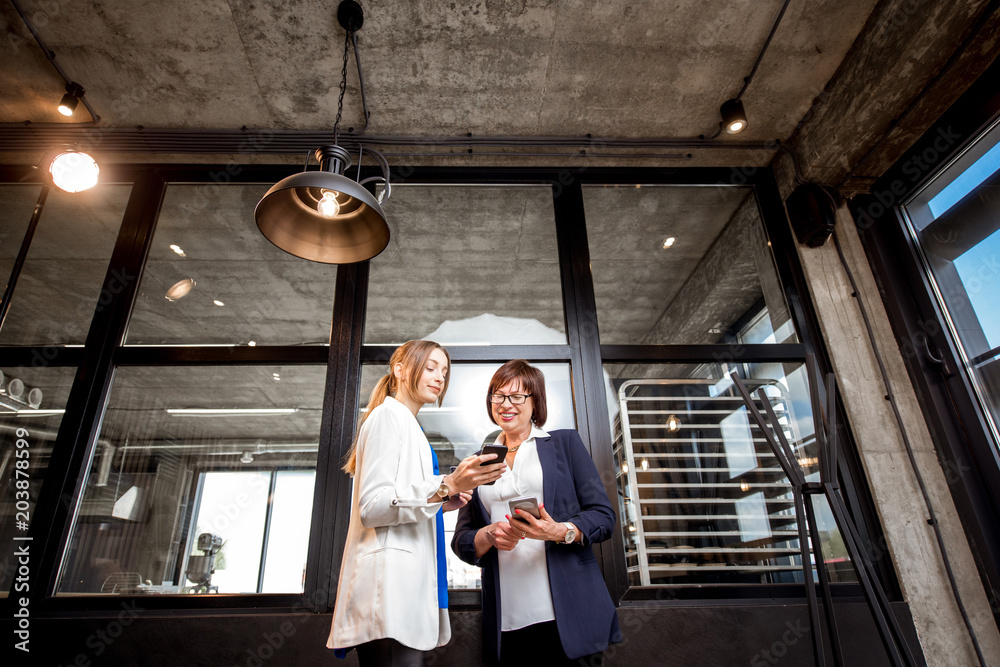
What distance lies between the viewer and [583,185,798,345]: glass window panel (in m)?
3.20

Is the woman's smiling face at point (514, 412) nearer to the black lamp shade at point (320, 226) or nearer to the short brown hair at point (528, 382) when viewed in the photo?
the short brown hair at point (528, 382)

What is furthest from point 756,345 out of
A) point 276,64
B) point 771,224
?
point 276,64

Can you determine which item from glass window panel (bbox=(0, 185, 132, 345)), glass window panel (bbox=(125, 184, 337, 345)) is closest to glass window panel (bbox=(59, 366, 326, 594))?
glass window panel (bbox=(125, 184, 337, 345))

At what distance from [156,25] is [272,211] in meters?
1.53

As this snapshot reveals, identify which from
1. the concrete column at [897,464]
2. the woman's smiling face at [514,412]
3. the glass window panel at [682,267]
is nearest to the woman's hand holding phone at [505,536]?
the woman's smiling face at [514,412]

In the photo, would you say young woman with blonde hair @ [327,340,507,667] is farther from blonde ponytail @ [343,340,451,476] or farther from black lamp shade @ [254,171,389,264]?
black lamp shade @ [254,171,389,264]

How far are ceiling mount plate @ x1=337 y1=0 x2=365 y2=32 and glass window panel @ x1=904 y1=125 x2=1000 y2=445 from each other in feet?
9.99

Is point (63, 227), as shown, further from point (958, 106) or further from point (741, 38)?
Result: point (958, 106)

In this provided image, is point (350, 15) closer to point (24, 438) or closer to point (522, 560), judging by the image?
point (522, 560)

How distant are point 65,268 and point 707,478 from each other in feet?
12.7

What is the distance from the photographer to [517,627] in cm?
171

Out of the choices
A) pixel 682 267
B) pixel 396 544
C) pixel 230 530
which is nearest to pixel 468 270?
pixel 682 267

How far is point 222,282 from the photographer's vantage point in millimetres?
3424

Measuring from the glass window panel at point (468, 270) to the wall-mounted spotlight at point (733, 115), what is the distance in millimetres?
1137
